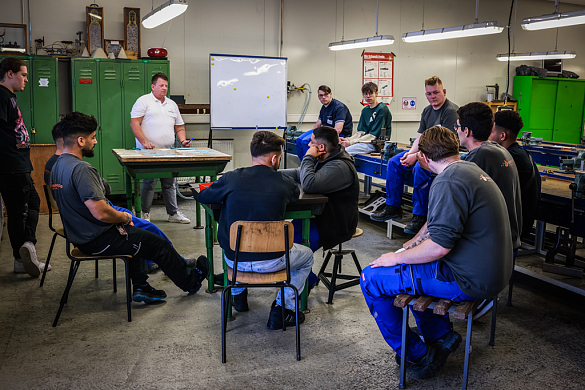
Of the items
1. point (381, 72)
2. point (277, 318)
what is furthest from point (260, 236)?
point (381, 72)

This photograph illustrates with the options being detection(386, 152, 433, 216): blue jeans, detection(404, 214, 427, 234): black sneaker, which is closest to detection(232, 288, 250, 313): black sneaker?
detection(404, 214, 427, 234): black sneaker

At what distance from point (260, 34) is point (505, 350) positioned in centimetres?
605

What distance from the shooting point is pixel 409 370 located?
7.77ft

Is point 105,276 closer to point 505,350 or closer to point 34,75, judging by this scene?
point 505,350

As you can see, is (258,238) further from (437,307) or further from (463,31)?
(463,31)

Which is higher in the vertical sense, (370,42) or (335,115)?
(370,42)

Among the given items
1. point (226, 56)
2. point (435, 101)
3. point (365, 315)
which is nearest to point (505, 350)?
point (365, 315)

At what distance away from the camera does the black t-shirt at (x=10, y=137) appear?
3406 mm

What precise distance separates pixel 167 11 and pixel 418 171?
8.98 feet

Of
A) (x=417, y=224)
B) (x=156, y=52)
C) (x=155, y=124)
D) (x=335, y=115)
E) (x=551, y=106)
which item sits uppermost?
(x=156, y=52)

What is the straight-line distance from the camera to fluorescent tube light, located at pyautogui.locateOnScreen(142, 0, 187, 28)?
14.0ft

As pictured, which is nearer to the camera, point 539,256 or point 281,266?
point 281,266

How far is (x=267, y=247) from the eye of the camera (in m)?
2.39

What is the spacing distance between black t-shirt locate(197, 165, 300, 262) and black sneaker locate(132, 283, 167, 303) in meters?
0.89
